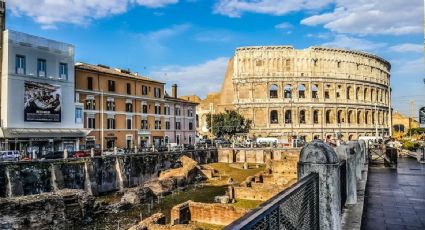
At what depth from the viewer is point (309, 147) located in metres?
6.59

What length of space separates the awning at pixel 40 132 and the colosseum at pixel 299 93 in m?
44.3

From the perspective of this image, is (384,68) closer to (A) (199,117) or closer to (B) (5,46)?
(A) (199,117)

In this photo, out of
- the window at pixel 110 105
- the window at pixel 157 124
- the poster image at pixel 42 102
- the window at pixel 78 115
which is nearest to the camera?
the poster image at pixel 42 102

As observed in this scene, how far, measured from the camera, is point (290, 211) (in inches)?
176

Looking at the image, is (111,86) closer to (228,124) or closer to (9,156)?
(9,156)

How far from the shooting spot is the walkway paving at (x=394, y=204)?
9742mm

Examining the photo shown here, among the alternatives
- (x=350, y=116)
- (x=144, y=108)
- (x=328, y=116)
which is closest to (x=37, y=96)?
(x=144, y=108)

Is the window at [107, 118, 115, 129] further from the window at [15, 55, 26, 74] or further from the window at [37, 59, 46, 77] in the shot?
the window at [15, 55, 26, 74]

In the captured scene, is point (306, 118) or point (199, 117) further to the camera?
point (199, 117)

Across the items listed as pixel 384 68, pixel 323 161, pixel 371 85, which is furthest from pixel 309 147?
pixel 384 68

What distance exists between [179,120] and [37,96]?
1083 inches

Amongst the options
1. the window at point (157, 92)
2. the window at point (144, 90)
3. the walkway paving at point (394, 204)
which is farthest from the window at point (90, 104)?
the walkway paving at point (394, 204)

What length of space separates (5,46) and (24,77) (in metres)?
3.37

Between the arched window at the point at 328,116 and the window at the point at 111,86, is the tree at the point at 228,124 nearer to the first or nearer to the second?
the arched window at the point at 328,116
